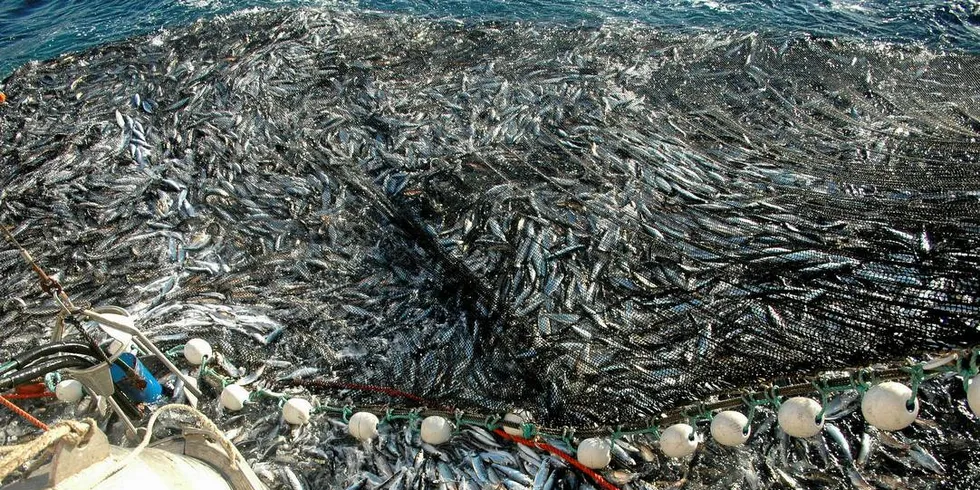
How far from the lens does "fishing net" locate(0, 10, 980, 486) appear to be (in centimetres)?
409

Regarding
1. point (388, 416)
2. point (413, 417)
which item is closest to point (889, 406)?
point (413, 417)

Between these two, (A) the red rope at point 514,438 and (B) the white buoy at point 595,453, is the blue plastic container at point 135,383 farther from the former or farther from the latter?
(B) the white buoy at point 595,453

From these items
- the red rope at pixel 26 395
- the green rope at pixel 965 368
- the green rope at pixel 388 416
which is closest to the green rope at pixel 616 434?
the green rope at pixel 388 416

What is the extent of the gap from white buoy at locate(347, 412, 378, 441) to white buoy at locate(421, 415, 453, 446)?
1.05ft

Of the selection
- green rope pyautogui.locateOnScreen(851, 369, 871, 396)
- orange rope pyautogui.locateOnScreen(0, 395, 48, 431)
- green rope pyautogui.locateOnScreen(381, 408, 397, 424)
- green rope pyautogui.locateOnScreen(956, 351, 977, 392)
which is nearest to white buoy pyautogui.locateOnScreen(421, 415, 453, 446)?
green rope pyautogui.locateOnScreen(381, 408, 397, 424)

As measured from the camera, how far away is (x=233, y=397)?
4.07 metres

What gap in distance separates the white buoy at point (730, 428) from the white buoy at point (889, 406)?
0.59 metres

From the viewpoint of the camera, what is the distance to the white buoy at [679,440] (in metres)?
3.30

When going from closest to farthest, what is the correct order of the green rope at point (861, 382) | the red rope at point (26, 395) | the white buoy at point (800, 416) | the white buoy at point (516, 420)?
the green rope at point (861, 382) < the white buoy at point (800, 416) < the white buoy at point (516, 420) < the red rope at point (26, 395)

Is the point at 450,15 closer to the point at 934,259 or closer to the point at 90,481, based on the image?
the point at 934,259

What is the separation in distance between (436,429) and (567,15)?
8525 mm

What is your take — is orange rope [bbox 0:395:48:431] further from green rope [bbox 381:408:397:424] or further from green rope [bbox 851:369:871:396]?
green rope [bbox 851:369:871:396]

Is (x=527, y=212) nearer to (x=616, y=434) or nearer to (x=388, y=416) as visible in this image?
(x=388, y=416)

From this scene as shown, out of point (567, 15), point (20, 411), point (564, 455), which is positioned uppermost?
point (567, 15)
